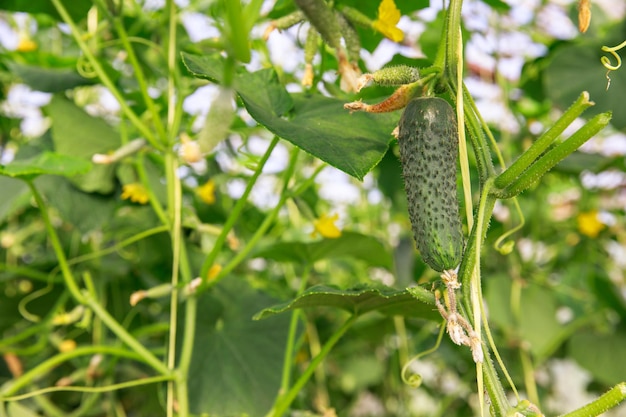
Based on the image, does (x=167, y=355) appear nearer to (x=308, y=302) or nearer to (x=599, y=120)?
(x=308, y=302)

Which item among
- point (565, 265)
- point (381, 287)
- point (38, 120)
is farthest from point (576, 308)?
point (38, 120)

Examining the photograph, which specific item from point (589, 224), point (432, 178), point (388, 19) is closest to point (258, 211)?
point (589, 224)

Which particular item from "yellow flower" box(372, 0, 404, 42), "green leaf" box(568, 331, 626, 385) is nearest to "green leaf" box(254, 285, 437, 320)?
"yellow flower" box(372, 0, 404, 42)

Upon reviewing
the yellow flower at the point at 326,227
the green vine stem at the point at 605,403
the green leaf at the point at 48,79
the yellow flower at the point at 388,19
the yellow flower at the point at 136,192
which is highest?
the green leaf at the point at 48,79

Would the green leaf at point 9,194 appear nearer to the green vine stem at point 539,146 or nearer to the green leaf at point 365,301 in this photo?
the green leaf at point 365,301

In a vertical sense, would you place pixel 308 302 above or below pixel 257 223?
below

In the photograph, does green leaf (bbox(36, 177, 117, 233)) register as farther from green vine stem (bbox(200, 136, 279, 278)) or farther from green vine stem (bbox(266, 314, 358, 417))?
green vine stem (bbox(266, 314, 358, 417))

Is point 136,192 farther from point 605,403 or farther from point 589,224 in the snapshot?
point 589,224

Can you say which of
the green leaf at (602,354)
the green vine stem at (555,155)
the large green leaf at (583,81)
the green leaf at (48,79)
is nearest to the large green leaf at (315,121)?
the green vine stem at (555,155)
